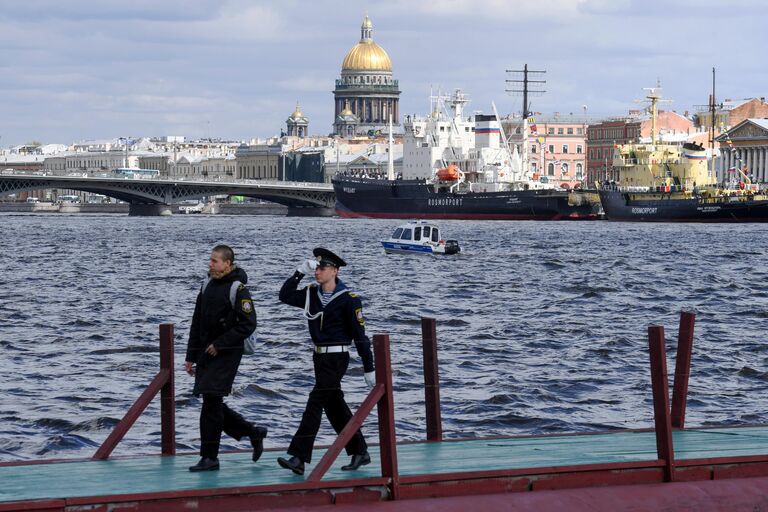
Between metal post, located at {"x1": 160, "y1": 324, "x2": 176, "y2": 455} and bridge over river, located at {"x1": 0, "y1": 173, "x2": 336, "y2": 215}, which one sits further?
bridge over river, located at {"x1": 0, "y1": 173, "x2": 336, "y2": 215}

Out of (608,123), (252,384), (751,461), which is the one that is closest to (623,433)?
(751,461)

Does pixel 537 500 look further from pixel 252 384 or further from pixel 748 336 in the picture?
pixel 748 336

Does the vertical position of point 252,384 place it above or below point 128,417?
below

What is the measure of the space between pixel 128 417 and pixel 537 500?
2.30 m

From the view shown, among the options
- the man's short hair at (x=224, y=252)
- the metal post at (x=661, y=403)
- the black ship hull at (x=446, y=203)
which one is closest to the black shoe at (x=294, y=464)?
the man's short hair at (x=224, y=252)

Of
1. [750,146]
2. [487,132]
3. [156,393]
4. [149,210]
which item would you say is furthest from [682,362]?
[750,146]

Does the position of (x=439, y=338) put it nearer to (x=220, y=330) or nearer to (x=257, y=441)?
(x=257, y=441)

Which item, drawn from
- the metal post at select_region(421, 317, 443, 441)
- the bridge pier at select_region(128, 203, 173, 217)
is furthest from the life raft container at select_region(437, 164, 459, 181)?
the metal post at select_region(421, 317, 443, 441)

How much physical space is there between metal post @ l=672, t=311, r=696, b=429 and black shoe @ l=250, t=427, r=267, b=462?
8.41ft

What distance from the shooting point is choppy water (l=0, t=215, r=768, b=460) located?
14.5m

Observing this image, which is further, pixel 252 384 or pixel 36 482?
pixel 252 384

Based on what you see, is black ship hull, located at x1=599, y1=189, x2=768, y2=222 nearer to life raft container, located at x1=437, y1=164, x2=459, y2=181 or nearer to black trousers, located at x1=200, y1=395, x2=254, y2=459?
life raft container, located at x1=437, y1=164, x2=459, y2=181

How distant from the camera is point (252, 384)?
16594mm

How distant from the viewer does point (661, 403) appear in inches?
316
